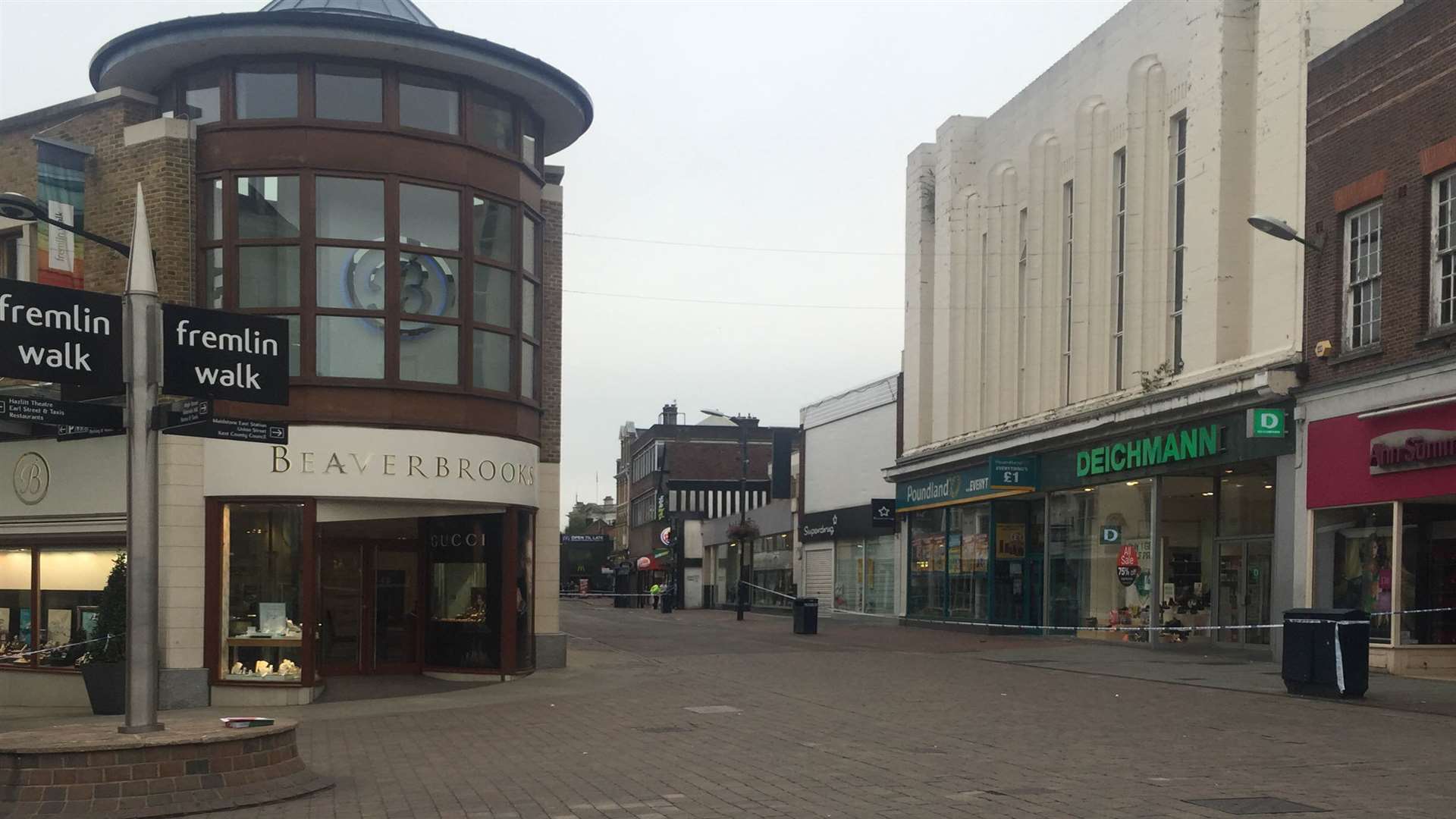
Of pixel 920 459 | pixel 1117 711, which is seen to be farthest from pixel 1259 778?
pixel 920 459

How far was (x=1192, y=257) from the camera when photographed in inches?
1085

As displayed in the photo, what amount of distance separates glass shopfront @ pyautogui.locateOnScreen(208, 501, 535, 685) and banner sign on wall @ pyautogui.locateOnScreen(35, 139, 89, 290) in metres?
4.75

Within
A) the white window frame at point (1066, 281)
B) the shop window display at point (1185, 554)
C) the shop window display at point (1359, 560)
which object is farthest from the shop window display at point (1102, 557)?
the shop window display at point (1359, 560)

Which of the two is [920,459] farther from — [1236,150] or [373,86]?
[373,86]

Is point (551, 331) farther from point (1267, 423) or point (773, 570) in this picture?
point (773, 570)

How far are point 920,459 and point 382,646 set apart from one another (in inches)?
854

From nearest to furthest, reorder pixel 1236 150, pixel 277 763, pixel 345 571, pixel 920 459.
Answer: pixel 277 763 < pixel 345 571 < pixel 1236 150 < pixel 920 459

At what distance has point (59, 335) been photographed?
41.3 ft

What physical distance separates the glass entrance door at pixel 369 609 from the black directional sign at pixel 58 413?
8.33 metres

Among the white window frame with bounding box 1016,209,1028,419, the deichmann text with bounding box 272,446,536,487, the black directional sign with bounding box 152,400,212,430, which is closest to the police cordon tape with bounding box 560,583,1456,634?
the white window frame with bounding box 1016,209,1028,419

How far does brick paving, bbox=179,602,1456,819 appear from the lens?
1058 cm

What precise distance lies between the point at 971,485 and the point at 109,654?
78.5ft

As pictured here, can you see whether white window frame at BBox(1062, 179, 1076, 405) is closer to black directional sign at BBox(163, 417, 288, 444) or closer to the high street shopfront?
the high street shopfront

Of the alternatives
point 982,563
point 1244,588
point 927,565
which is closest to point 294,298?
point 1244,588
